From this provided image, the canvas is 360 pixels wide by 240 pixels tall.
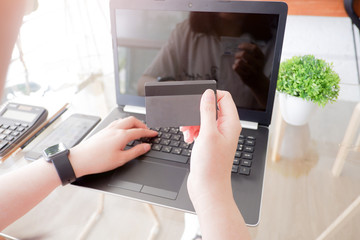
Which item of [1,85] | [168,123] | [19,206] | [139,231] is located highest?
[1,85]

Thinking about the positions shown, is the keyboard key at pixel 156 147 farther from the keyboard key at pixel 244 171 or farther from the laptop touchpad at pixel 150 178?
the keyboard key at pixel 244 171

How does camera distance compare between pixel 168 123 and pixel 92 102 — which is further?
pixel 92 102

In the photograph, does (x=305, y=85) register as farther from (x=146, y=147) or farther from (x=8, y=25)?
(x=8, y=25)

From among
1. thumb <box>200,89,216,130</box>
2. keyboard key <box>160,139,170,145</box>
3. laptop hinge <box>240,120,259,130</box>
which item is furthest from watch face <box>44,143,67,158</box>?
laptop hinge <box>240,120,259,130</box>

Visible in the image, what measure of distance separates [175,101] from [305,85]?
14.4 inches

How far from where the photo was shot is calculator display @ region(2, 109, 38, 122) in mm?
737

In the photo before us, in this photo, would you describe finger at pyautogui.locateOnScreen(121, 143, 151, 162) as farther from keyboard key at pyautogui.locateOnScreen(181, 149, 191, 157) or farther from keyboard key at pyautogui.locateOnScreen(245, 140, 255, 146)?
keyboard key at pyautogui.locateOnScreen(245, 140, 255, 146)

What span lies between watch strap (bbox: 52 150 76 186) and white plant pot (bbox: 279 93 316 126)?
57cm

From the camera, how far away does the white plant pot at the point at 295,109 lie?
694mm

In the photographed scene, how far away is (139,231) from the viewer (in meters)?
0.61

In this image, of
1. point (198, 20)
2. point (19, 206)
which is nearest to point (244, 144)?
point (198, 20)

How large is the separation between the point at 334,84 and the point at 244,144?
285 millimetres

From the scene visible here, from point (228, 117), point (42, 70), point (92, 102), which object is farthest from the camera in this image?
point (42, 70)

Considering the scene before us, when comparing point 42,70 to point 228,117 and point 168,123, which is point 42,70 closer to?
point 168,123
